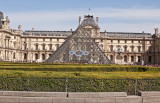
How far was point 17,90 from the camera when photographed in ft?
42.0

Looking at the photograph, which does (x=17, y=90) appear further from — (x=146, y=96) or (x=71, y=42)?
(x=71, y=42)

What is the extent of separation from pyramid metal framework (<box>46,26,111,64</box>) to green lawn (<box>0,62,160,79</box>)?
1610 cm

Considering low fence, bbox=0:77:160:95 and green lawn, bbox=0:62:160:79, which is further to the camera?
green lawn, bbox=0:62:160:79

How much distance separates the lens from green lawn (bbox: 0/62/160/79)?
13216 mm

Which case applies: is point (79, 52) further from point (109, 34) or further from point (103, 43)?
point (109, 34)

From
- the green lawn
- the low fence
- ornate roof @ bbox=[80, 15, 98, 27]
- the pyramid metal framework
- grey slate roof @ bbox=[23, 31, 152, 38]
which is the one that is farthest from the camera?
grey slate roof @ bbox=[23, 31, 152, 38]

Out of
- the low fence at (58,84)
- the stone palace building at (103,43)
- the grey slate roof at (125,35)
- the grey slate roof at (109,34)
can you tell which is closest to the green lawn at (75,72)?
the low fence at (58,84)

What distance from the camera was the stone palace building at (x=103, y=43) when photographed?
76.0 metres

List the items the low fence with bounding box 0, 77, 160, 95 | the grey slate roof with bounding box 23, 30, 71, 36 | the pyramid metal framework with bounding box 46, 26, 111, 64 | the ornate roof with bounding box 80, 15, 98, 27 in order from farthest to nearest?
the grey slate roof with bounding box 23, 30, 71, 36
the ornate roof with bounding box 80, 15, 98, 27
the pyramid metal framework with bounding box 46, 26, 111, 64
the low fence with bounding box 0, 77, 160, 95

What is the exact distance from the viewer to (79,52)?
43.5 meters

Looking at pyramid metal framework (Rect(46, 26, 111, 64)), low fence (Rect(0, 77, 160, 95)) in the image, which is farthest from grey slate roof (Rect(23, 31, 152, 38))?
low fence (Rect(0, 77, 160, 95))

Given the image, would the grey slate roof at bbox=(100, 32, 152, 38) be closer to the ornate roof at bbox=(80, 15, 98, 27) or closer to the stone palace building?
the stone palace building

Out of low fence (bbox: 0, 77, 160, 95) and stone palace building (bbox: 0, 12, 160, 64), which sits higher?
stone palace building (bbox: 0, 12, 160, 64)

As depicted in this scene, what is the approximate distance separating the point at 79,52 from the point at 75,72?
28510 millimetres
